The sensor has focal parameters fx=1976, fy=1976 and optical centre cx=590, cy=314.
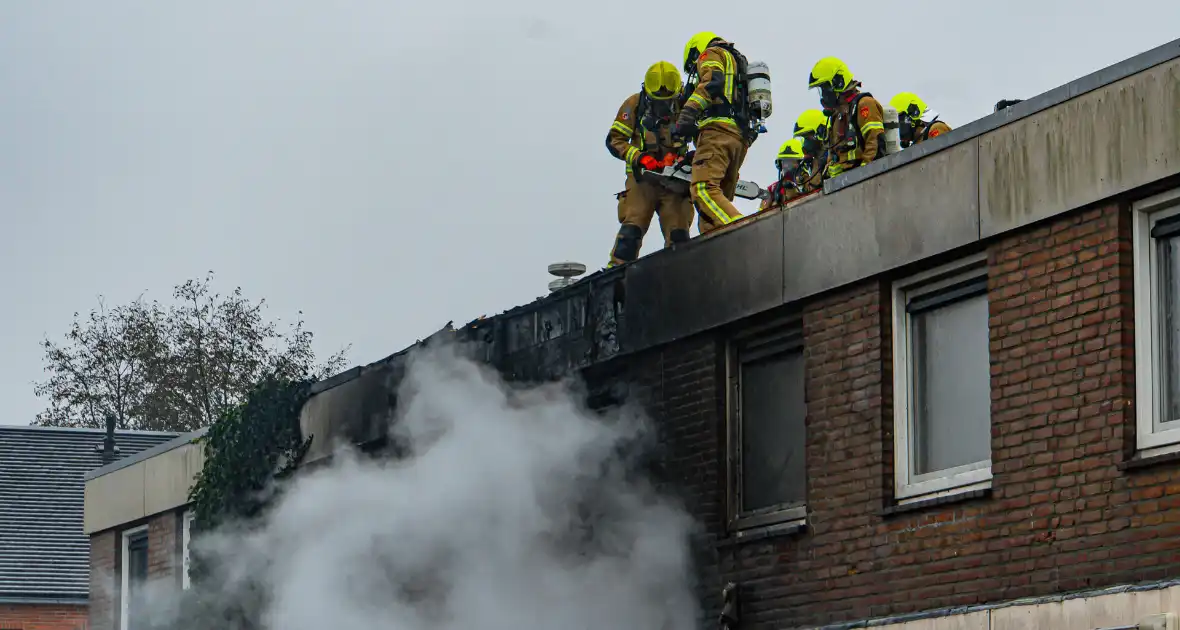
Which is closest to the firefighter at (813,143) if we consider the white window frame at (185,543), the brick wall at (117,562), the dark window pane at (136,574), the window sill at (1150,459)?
the window sill at (1150,459)

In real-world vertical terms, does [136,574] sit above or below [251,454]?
below

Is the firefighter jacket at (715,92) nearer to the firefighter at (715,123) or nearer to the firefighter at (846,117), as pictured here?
the firefighter at (715,123)

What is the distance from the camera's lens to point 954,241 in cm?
977

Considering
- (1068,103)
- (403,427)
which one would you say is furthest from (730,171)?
(1068,103)

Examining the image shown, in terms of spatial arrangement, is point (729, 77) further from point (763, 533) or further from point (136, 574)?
point (136, 574)

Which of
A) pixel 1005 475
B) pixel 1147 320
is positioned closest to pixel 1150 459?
pixel 1147 320

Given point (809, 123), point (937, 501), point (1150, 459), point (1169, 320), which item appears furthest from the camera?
point (809, 123)

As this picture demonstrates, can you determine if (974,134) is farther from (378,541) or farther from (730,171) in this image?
(378,541)

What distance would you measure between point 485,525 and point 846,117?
377 cm

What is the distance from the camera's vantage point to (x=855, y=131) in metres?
13.6

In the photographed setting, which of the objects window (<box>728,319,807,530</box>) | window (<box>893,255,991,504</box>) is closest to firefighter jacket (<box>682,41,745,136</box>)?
window (<box>728,319,807,530</box>)

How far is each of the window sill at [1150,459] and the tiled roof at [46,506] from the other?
84.0ft

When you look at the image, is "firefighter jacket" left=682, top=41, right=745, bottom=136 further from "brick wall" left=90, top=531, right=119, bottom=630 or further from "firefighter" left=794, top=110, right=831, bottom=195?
"brick wall" left=90, top=531, right=119, bottom=630

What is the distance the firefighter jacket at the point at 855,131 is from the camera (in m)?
13.4
